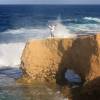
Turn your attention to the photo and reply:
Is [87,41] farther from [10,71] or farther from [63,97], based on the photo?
[10,71]

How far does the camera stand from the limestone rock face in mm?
15462

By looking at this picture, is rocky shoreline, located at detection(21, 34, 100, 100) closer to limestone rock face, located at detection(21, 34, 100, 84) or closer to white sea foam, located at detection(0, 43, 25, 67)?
limestone rock face, located at detection(21, 34, 100, 84)

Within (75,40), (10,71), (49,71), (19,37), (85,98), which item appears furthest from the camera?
(19,37)

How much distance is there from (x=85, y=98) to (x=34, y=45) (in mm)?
4147

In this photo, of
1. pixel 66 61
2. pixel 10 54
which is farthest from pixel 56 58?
pixel 10 54

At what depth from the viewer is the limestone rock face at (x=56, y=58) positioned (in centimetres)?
1546

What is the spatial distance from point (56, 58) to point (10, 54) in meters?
8.36

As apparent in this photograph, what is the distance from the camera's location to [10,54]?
2495cm

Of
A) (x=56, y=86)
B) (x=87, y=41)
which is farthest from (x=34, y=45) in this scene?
(x=87, y=41)

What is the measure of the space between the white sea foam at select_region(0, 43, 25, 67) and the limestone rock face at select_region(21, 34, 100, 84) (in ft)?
19.2

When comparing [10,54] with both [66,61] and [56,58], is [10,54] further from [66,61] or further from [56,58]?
[66,61]

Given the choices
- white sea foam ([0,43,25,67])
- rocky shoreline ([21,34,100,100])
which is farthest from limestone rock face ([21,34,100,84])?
white sea foam ([0,43,25,67])

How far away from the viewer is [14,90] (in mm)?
16297

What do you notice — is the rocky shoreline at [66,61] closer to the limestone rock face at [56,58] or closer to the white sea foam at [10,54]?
the limestone rock face at [56,58]
